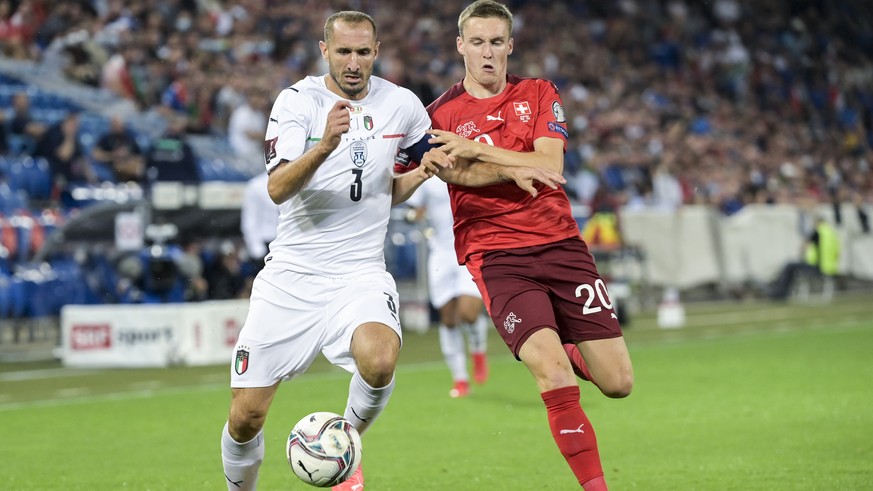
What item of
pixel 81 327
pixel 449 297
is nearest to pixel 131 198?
pixel 81 327

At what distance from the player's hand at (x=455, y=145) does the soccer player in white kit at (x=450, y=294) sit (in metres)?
5.38

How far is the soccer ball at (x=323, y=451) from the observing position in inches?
237

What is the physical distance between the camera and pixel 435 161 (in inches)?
245

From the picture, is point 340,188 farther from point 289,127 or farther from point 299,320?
point 299,320

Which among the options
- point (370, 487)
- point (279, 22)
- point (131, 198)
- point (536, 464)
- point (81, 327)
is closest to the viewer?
point (370, 487)

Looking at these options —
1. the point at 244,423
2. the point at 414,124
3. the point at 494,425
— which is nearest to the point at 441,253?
the point at 494,425

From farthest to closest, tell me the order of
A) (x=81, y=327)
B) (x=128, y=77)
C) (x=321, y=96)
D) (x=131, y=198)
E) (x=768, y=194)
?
1. (x=768, y=194)
2. (x=128, y=77)
3. (x=131, y=198)
4. (x=81, y=327)
5. (x=321, y=96)

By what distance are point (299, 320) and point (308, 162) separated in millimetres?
836

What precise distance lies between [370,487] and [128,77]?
1414 centimetres

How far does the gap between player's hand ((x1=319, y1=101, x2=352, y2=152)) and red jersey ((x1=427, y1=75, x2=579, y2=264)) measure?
1.00 meters

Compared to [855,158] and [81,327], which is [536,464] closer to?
[81,327]

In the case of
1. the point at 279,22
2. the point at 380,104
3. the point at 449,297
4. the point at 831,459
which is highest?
the point at 279,22

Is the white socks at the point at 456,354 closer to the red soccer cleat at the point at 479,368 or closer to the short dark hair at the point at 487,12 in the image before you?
the red soccer cleat at the point at 479,368

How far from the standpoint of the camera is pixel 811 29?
3778cm
